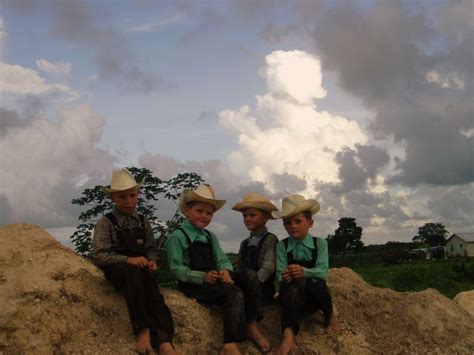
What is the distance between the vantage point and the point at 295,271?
18.2 feet

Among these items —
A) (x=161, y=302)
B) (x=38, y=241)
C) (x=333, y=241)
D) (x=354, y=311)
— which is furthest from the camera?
(x=333, y=241)

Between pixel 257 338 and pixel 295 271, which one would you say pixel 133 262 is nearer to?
pixel 257 338

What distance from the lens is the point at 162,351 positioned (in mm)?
4836

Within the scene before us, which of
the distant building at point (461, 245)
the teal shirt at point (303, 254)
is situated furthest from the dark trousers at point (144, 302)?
the distant building at point (461, 245)

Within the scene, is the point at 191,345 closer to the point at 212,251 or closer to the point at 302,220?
the point at 212,251

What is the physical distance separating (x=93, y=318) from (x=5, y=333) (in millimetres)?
769

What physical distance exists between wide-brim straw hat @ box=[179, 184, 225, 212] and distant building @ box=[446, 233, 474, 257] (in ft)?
212

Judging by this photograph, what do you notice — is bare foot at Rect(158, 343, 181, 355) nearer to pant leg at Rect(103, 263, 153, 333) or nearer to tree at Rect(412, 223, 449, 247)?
pant leg at Rect(103, 263, 153, 333)

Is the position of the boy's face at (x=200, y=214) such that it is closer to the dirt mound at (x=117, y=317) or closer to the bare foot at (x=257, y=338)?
the dirt mound at (x=117, y=317)

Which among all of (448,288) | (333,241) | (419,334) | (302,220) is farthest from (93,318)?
(333,241)

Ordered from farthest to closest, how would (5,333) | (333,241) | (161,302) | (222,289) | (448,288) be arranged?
(333,241) < (448,288) < (222,289) < (161,302) < (5,333)

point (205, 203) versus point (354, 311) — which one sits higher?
point (205, 203)

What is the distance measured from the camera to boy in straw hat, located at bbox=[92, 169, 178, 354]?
4855mm

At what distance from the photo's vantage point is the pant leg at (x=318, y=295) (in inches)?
222
